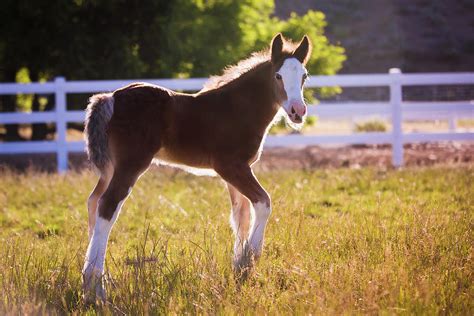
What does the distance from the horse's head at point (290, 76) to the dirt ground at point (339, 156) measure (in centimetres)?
685

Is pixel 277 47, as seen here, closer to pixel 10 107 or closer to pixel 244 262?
pixel 244 262

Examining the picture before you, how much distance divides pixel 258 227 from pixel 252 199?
0.21m

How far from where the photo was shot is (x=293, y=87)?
5293mm

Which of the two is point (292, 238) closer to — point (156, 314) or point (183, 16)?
point (156, 314)

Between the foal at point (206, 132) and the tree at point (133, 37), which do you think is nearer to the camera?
the foal at point (206, 132)

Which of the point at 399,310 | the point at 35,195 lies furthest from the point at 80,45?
the point at 399,310

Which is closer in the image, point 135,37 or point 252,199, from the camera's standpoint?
point 252,199

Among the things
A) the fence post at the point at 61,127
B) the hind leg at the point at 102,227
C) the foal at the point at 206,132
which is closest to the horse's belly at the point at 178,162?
the foal at the point at 206,132

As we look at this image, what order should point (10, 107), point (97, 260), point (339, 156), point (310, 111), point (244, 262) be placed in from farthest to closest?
1. point (10, 107)
2. point (339, 156)
3. point (310, 111)
4. point (244, 262)
5. point (97, 260)

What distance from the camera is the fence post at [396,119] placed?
12039 millimetres

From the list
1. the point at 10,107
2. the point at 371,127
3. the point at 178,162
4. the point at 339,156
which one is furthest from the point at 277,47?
the point at 371,127

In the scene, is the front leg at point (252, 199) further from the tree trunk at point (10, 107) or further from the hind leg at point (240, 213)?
the tree trunk at point (10, 107)

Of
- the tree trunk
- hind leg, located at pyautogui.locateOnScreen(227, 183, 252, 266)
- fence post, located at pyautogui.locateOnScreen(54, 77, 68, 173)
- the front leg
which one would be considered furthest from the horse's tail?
the tree trunk

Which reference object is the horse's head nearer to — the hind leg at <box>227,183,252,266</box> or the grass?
the hind leg at <box>227,183,252,266</box>
